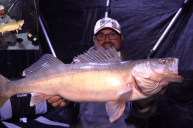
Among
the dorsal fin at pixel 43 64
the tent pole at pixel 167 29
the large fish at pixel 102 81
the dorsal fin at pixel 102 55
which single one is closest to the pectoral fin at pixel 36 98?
the large fish at pixel 102 81

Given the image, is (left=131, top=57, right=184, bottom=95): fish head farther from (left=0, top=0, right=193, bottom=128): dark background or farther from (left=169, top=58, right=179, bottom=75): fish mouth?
(left=0, top=0, right=193, bottom=128): dark background

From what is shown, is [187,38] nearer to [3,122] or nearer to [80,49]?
[80,49]

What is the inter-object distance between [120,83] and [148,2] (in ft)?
5.80

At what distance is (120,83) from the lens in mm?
932

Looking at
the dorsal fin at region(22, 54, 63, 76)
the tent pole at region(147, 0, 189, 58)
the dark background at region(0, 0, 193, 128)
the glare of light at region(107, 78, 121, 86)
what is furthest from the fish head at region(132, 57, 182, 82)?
the tent pole at region(147, 0, 189, 58)

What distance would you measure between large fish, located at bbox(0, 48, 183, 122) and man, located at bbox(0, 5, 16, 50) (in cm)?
114

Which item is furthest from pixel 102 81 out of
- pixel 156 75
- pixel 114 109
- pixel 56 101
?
pixel 56 101

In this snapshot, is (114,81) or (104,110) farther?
(104,110)

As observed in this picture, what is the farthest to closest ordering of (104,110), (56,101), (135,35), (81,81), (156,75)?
1. (135,35)
2. (104,110)
3. (56,101)
4. (81,81)
5. (156,75)

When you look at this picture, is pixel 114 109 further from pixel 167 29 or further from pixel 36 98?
pixel 167 29

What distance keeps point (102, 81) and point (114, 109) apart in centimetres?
19

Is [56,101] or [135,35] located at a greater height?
[135,35]

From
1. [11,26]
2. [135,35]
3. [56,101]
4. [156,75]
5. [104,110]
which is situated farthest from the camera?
[135,35]

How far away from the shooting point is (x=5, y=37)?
199 centimetres
